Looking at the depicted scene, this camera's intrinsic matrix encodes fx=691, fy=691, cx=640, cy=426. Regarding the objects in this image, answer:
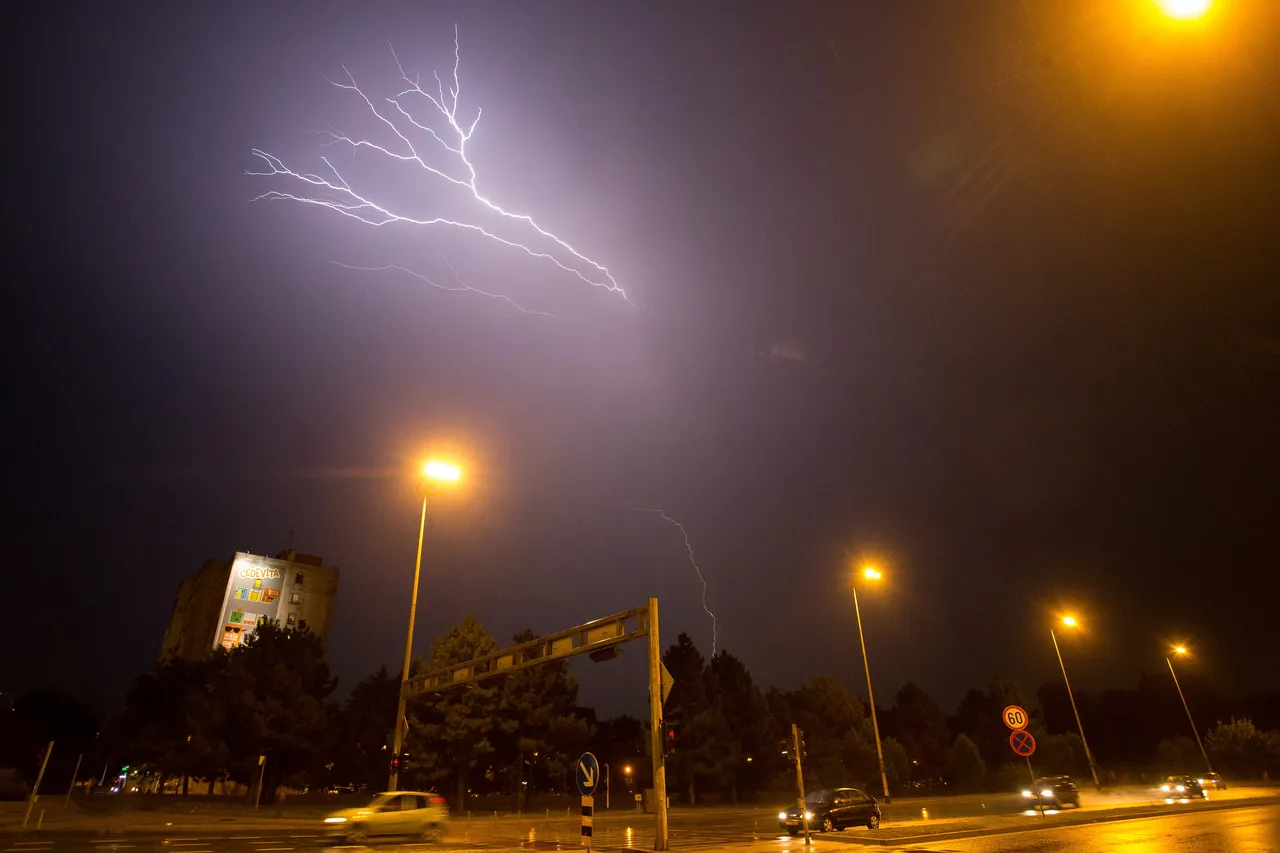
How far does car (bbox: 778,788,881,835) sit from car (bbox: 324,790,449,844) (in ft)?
37.6

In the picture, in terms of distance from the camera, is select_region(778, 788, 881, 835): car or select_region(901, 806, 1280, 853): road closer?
select_region(901, 806, 1280, 853): road

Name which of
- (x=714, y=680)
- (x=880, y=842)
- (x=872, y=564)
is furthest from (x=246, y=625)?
(x=880, y=842)

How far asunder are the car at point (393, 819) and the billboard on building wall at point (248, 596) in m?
85.9

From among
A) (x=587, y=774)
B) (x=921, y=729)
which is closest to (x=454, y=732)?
(x=587, y=774)

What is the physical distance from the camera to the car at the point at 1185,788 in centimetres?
3200

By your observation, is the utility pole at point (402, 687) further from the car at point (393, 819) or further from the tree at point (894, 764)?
the tree at point (894, 764)

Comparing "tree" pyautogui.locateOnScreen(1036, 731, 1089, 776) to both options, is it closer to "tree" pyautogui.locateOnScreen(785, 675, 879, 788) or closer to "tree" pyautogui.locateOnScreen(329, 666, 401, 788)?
"tree" pyautogui.locateOnScreen(785, 675, 879, 788)

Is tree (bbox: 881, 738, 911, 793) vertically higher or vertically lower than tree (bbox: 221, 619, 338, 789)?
lower

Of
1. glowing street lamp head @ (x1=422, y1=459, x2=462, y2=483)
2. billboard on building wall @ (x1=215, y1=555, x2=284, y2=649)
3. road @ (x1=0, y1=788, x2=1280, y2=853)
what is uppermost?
billboard on building wall @ (x1=215, y1=555, x2=284, y2=649)

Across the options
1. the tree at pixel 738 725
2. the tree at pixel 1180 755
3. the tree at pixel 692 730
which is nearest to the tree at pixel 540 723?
the tree at pixel 692 730

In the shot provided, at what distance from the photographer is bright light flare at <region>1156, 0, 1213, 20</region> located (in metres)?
7.80

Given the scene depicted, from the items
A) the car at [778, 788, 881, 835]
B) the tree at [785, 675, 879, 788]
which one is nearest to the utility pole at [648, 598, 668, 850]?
the car at [778, 788, 881, 835]

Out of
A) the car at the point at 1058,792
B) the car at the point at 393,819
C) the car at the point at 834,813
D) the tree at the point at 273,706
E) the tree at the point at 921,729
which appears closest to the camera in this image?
the car at the point at 393,819

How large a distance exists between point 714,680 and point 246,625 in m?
71.9
